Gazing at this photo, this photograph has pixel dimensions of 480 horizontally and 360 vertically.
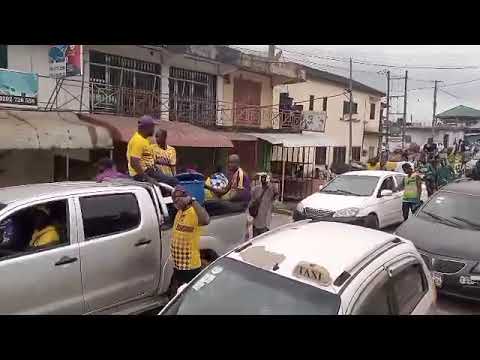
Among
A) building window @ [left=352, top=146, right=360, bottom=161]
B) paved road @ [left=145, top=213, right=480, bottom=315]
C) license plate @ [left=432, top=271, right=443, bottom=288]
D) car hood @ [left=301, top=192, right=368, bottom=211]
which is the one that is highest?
building window @ [left=352, top=146, right=360, bottom=161]

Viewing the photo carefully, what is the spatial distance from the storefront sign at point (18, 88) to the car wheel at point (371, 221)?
325 inches

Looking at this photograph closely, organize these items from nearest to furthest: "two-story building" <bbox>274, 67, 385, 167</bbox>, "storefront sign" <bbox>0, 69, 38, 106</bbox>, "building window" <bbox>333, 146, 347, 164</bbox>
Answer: "storefront sign" <bbox>0, 69, 38, 106</bbox>, "two-story building" <bbox>274, 67, 385, 167</bbox>, "building window" <bbox>333, 146, 347, 164</bbox>

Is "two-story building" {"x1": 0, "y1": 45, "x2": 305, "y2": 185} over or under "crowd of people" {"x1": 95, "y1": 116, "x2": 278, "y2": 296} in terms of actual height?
over

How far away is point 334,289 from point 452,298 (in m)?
3.61

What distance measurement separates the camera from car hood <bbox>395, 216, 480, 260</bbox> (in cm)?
538

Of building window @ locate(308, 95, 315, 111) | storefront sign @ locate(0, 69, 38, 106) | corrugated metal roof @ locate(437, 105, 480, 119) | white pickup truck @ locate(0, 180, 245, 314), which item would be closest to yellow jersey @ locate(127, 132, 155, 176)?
white pickup truck @ locate(0, 180, 245, 314)

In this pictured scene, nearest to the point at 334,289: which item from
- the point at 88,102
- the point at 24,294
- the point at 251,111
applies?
the point at 24,294

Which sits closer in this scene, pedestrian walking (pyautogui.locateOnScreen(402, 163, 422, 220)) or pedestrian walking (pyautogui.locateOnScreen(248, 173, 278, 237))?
pedestrian walking (pyautogui.locateOnScreen(248, 173, 278, 237))

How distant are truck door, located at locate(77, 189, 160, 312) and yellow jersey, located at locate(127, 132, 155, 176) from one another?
52.0 inches

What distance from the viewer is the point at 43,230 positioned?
3.84 meters

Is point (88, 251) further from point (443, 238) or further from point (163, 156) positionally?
point (443, 238)

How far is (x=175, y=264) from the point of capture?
4.35 m

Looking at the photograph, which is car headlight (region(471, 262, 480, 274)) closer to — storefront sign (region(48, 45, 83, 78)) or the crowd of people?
the crowd of people

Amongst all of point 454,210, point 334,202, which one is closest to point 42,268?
point 454,210
